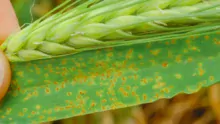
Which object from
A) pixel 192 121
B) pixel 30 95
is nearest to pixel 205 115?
pixel 192 121

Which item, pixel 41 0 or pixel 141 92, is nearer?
pixel 141 92

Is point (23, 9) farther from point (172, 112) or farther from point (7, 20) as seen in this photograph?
point (172, 112)

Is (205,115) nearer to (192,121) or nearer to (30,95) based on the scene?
(192,121)

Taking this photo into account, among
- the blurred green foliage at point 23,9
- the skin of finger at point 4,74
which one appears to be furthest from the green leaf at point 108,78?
the blurred green foliage at point 23,9

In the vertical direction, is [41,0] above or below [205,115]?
above

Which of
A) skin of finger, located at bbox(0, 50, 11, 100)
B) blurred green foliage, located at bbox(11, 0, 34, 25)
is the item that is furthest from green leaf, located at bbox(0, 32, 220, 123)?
blurred green foliage, located at bbox(11, 0, 34, 25)
